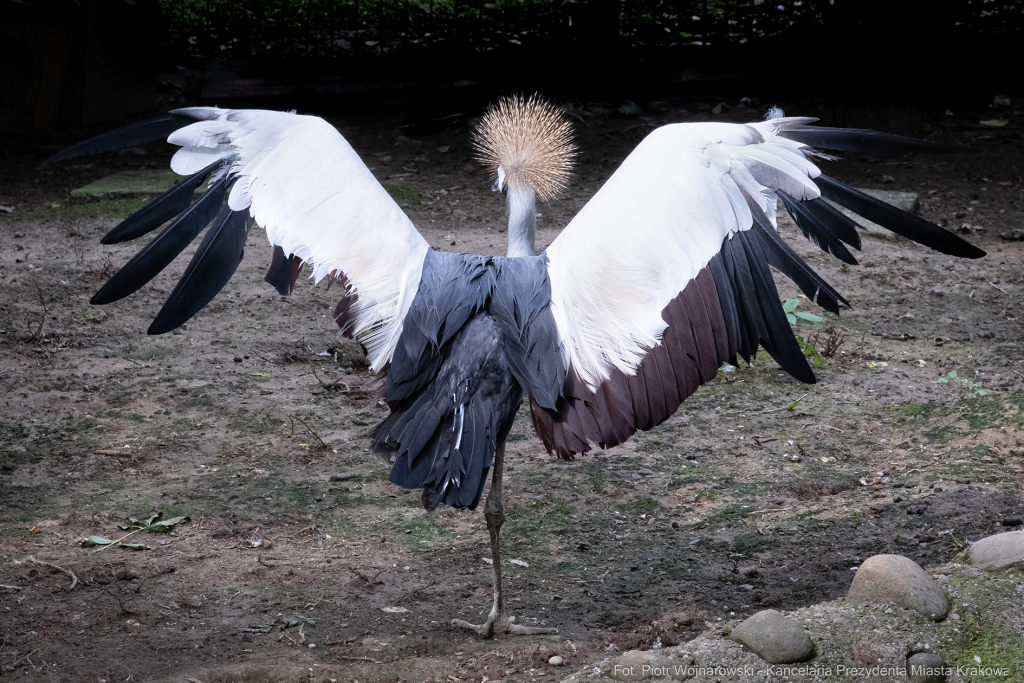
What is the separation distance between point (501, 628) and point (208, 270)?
4.82 feet

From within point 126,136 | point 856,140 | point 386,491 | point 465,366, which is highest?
point 856,140

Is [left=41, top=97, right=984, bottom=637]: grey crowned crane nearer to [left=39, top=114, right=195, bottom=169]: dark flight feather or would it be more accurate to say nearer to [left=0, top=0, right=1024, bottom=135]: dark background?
[left=39, top=114, right=195, bottom=169]: dark flight feather

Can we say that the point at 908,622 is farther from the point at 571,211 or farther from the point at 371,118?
the point at 371,118

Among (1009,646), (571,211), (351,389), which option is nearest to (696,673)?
(1009,646)

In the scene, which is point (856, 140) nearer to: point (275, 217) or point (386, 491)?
point (275, 217)

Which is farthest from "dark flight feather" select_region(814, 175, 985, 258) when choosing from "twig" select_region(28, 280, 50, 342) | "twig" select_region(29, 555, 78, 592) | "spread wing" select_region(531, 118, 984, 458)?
"twig" select_region(28, 280, 50, 342)

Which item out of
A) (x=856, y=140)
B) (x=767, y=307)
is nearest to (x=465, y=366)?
(x=767, y=307)

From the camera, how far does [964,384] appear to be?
449cm

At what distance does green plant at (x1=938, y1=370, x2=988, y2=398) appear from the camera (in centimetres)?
437

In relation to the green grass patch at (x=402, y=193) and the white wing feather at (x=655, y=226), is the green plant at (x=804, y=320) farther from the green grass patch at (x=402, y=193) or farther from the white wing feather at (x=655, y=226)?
the green grass patch at (x=402, y=193)

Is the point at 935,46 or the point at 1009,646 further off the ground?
the point at 935,46

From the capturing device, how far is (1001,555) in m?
2.80

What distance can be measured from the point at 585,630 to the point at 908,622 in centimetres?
97

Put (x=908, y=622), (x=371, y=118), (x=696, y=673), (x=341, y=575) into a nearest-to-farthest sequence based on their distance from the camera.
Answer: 1. (x=696, y=673)
2. (x=908, y=622)
3. (x=341, y=575)
4. (x=371, y=118)
